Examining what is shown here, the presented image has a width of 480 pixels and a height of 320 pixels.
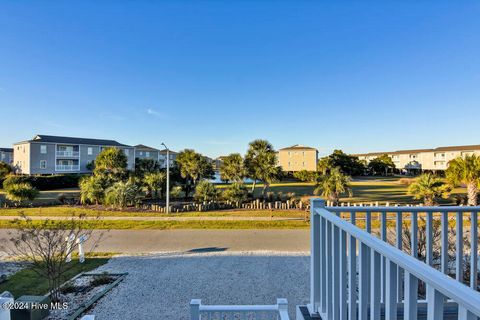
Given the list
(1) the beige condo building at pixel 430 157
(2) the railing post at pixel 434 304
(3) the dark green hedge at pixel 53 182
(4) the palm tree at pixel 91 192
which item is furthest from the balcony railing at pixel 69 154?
(1) the beige condo building at pixel 430 157

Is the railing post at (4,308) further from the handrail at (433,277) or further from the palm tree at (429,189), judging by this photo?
the palm tree at (429,189)

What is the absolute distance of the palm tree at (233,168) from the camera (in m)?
19.0

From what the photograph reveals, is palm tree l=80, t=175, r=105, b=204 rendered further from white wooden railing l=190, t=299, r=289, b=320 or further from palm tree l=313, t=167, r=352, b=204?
white wooden railing l=190, t=299, r=289, b=320

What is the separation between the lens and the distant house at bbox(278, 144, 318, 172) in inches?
1939

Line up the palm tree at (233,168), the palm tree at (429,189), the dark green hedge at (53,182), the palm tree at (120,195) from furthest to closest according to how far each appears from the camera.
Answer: the dark green hedge at (53,182) < the palm tree at (233,168) < the palm tree at (120,195) < the palm tree at (429,189)

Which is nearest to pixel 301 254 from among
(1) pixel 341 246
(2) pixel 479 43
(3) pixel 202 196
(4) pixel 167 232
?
(4) pixel 167 232

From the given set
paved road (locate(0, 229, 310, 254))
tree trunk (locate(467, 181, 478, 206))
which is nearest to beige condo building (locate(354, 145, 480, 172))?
tree trunk (locate(467, 181, 478, 206))

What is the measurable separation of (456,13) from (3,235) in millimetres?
19543

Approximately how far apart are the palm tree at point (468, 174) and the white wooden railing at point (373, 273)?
47.8ft

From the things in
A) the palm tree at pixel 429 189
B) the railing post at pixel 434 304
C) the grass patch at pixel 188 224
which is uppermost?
the railing post at pixel 434 304

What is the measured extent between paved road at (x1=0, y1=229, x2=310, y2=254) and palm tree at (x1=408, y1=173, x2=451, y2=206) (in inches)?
333

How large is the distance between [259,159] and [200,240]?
10.2 metres

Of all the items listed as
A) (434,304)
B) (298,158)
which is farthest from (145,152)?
(434,304)

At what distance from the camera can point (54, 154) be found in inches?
1389
